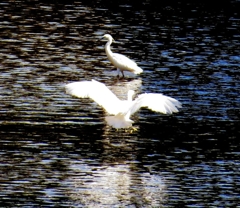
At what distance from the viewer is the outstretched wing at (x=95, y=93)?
19.4 meters

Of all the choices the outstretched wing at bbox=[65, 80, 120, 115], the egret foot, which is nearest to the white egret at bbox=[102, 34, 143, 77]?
the egret foot

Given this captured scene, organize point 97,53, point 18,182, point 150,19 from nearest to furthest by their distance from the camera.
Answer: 1. point 18,182
2. point 97,53
3. point 150,19

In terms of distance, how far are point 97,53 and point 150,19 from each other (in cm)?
646

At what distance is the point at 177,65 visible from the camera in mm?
28250

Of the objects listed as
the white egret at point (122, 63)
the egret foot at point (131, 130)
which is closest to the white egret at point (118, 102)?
the egret foot at point (131, 130)

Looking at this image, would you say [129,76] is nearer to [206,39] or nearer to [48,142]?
[206,39]

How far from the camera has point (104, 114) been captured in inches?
880

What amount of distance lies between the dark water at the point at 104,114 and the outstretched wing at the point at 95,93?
0.68 metres

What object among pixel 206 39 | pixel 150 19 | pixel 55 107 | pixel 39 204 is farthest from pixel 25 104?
pixel 150 19

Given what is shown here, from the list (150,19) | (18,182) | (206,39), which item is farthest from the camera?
(150,19)

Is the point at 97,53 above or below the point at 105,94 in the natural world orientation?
below

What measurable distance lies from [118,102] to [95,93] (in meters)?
0.56

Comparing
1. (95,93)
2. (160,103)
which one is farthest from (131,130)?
(160,103)

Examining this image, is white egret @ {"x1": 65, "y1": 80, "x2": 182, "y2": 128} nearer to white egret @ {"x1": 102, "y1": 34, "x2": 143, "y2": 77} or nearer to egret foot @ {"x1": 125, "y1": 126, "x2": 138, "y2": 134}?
egret foot @ {"x1": 125, "y1": 126, "x2": 138, "y2": 134}
